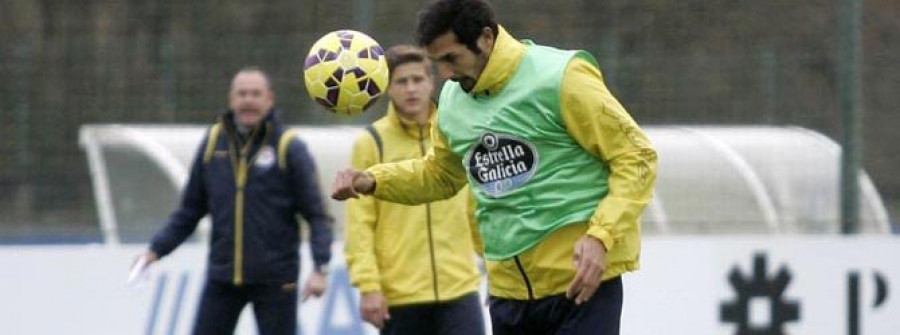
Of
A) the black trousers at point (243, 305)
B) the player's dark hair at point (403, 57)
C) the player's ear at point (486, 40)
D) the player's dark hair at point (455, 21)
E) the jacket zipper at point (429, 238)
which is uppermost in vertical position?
the player's dark hair at point (455, 21)

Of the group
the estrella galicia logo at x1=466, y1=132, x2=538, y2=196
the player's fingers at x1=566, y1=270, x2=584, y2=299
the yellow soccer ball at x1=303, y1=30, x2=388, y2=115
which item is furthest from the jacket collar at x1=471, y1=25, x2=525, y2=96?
the yellow soccer ball at x1=303, y1=30, x2=388, y2=115

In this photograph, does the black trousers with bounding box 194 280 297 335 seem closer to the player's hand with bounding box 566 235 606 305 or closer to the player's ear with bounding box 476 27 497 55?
the player's ear with bounding box 476 27 497 55

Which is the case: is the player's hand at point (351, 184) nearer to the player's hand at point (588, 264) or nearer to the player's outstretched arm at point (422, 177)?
the player's outstretched arm at point (422, 177)

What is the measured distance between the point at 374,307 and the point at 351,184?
7.11ft

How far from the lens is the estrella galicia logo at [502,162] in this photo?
5.62 meters

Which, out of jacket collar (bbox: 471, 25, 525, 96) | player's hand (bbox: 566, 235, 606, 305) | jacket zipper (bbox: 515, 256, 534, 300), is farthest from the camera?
jacket zipper (bbox: 515, 256, 534, 300)

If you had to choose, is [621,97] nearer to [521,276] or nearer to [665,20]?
[665,20]

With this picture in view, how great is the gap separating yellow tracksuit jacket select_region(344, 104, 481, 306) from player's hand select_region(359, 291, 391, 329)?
30 millimetres

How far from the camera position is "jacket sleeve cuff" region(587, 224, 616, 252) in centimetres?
536

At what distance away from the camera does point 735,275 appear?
1024 centimetres

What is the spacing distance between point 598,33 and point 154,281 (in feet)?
8.78

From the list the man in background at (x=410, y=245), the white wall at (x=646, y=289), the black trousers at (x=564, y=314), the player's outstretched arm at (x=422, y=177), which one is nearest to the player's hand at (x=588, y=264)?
the black trousers at (x=564, y=314)

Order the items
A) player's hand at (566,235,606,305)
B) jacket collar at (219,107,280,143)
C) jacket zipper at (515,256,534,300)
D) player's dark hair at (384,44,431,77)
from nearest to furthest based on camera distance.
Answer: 1. player's hand at (566,235,606,305)
2. jacket zipper at (515,256,534,300)
3. player's dark hair at (384,44,431,77)
4. jacket collar at (219,107,280,143)

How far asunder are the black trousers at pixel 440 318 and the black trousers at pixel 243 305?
0.66 m
